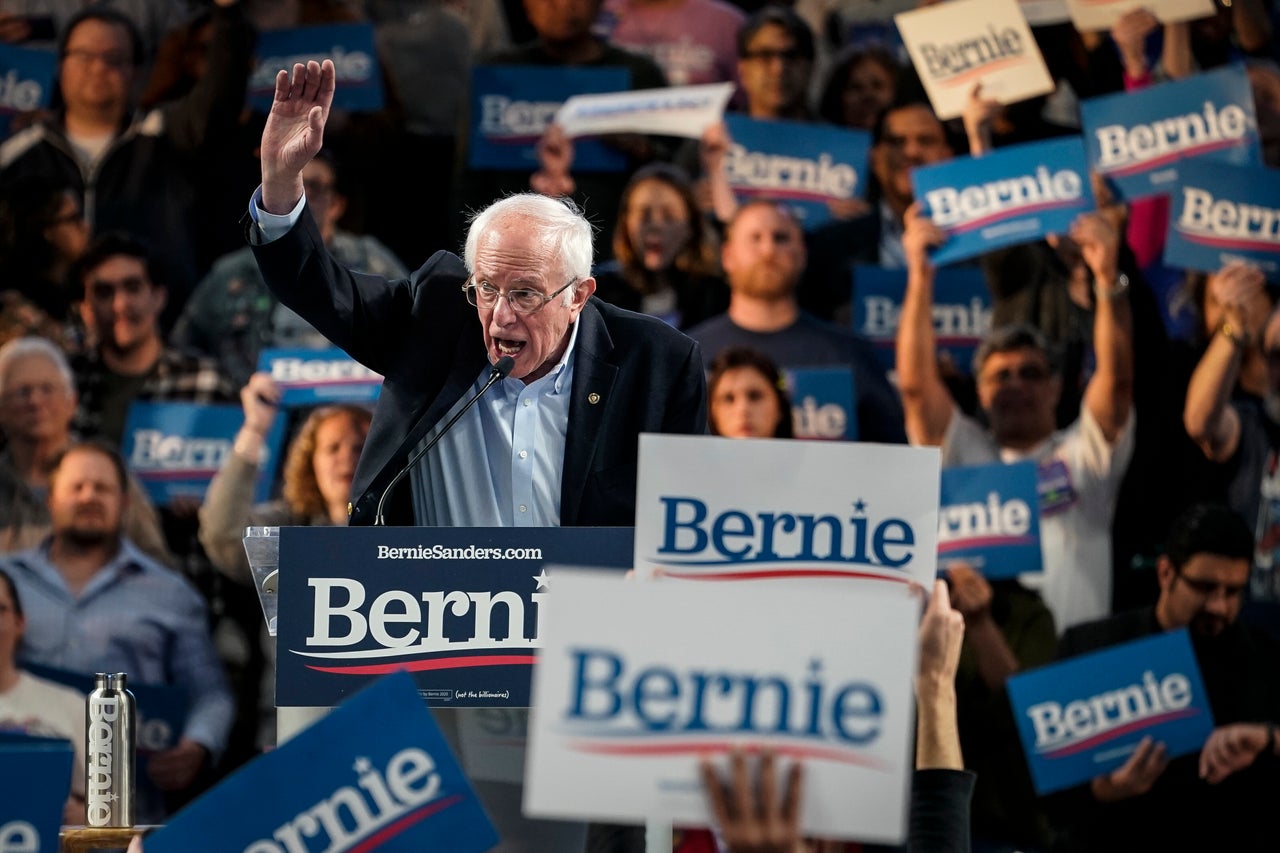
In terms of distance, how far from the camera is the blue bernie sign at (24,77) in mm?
6199

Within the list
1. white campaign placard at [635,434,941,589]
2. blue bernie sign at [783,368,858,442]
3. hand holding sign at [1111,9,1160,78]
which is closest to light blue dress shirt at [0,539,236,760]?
blue bernie sign at [783,368,858,442]

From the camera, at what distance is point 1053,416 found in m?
5.80

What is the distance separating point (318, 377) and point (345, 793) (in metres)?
3.60

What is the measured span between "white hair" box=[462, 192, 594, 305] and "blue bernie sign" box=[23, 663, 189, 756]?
252cm

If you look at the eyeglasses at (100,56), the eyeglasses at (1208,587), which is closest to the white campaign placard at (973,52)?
the eyeglasses at (1208,587)

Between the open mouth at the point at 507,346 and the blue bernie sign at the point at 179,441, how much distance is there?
2.67 metres

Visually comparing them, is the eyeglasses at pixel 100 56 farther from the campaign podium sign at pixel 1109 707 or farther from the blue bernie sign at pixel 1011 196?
the campaign podium sign at pixel 1109 707

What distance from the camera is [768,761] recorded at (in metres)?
1.98

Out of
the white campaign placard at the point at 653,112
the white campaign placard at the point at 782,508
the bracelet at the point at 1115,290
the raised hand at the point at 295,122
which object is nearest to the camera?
the white campaign placard at the point at 782,508

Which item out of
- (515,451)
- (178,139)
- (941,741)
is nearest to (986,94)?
(178,139)

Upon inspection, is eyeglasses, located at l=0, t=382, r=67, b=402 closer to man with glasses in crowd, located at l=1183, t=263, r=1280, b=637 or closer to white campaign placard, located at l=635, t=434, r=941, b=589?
man with glasses in crowd, located at l=1183, t=263, r=1280, b=637

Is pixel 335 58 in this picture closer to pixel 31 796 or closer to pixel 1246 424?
pixel 1246 424

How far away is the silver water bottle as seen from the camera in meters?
2.88

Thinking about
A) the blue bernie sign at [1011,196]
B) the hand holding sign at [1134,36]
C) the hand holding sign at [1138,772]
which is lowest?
the hand holding sign at [1138,772]
